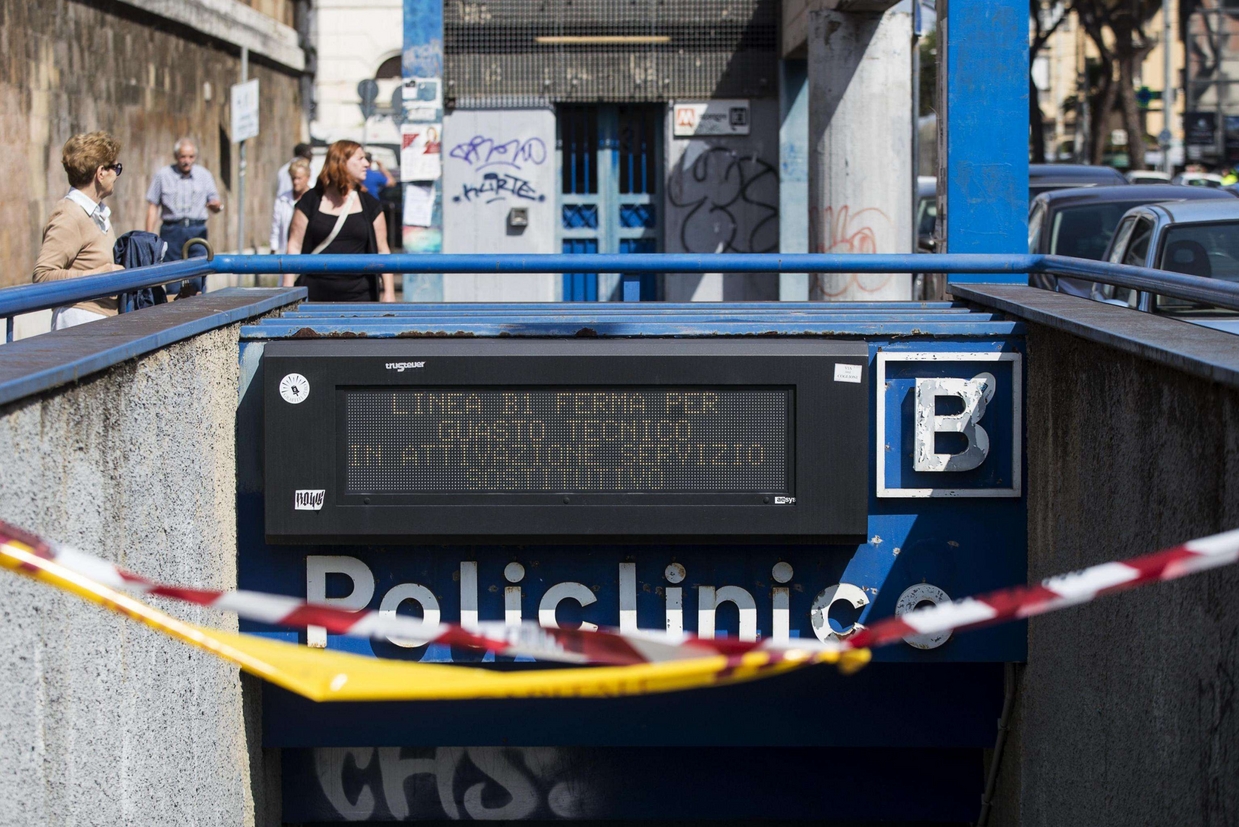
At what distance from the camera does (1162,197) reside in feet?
40.6

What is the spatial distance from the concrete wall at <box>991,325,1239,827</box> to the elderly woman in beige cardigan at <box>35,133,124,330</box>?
395cm

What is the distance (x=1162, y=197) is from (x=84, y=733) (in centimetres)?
1096

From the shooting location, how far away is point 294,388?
429 centimetres

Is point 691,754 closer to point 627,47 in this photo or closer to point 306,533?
point 306,533

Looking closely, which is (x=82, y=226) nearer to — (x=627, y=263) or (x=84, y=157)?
(x=84, y=157)

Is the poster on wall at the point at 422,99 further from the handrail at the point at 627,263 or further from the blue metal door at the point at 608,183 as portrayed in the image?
the handrail at the point at 627,263

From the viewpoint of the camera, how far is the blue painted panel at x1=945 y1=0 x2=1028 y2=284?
23.8 feet

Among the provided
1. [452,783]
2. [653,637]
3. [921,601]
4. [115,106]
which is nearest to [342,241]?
[452,783]

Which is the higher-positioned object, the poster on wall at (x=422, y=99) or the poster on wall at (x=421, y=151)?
the poster on wall at (x=422, y=99)

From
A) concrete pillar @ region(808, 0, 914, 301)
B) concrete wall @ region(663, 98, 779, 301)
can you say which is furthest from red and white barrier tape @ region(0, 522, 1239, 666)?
concrete wall @ region(663, 98, 779, 301)

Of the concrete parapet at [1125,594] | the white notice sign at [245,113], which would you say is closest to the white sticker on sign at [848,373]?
the concrete parapet at [1125,594]

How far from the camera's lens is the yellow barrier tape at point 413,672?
2.43 metres

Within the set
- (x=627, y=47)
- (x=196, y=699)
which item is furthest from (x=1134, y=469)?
(x=627, y=47)

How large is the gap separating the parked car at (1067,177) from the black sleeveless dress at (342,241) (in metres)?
11.0
